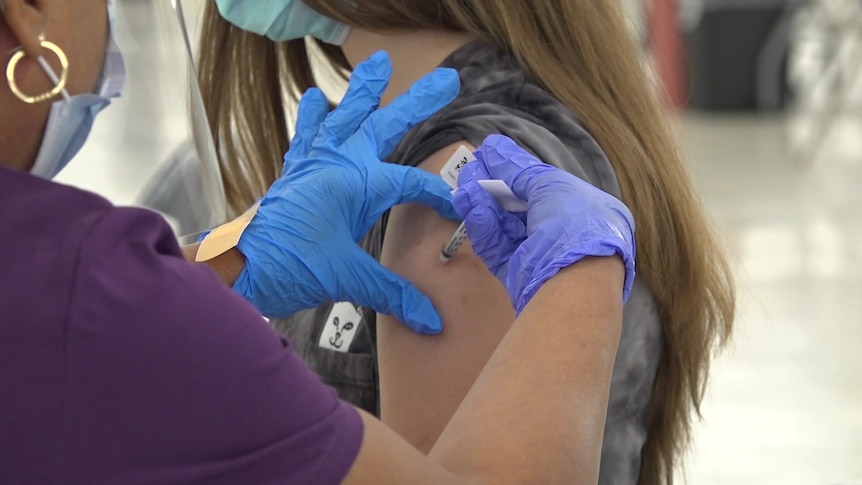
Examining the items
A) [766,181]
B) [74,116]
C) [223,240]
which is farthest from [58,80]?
[766,181]

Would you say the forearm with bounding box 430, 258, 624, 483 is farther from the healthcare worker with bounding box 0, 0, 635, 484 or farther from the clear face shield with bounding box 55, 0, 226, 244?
the clear face shield with bounding box 55, 0, 226, 244

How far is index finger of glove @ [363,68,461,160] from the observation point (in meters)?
1.15

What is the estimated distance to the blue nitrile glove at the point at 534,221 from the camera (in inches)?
37.6

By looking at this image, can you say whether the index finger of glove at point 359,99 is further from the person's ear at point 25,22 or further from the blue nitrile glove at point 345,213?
the person's ear at point 25,22

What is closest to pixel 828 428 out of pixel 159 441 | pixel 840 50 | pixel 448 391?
pixel 448 391

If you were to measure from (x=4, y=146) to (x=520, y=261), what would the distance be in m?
0.44

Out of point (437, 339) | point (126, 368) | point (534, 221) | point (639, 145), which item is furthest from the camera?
point (639, 145)

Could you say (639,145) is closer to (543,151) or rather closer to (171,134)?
(543,151)

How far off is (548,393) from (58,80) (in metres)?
0.43

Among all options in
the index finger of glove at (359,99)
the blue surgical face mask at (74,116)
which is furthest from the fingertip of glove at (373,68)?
the blue surgical face mask at (74,116)

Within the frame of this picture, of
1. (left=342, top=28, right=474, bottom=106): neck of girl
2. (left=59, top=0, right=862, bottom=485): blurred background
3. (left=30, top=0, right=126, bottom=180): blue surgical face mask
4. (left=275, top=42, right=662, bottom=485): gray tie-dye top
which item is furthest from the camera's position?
(left=59, top=0, right=862, bottom=485): blurred background

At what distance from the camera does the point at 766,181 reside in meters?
5.64

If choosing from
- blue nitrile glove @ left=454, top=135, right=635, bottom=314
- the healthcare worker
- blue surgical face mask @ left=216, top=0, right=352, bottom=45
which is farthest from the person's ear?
blue surgical face mask @ left=216, top=0, right=352, bottom=45

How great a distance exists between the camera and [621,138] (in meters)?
1.20
